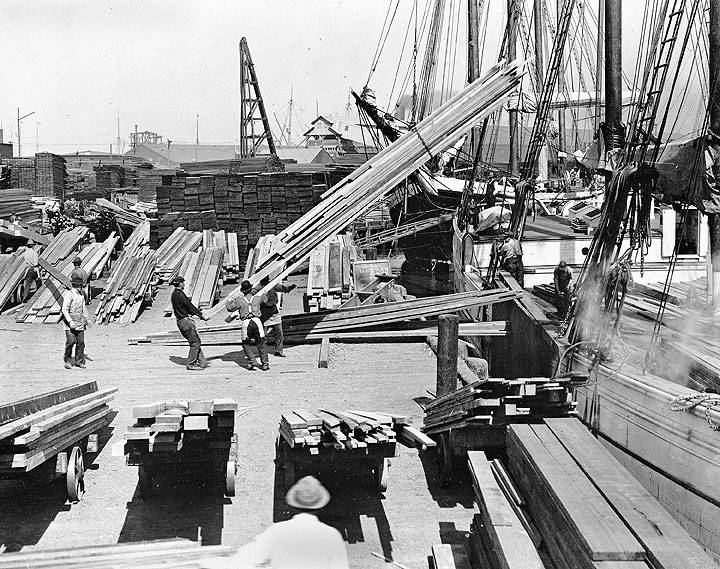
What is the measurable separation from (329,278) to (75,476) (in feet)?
41.5

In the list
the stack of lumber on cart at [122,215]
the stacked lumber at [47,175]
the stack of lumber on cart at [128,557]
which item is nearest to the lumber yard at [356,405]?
the stack of lumber on cart at [128,557]

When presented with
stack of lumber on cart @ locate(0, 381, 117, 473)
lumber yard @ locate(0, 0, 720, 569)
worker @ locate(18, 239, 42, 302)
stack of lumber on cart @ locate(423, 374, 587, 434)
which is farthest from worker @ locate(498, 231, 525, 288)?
worker @ locate(18, 239, 42, 302)

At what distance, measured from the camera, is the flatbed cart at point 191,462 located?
784 cm

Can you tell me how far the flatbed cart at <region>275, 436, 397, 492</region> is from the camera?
7844mm

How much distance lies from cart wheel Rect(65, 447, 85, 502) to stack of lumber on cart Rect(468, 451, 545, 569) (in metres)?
4.10

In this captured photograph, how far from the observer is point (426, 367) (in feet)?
49.2

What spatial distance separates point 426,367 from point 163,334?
5.60 metres

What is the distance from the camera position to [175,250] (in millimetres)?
24656

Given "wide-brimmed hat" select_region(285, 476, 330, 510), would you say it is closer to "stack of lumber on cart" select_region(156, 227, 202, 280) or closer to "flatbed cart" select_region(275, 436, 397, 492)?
"flatbed cart" select_region(275, 436, 397, 492)

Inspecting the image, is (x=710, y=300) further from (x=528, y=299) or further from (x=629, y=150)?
(x=528, y=299)

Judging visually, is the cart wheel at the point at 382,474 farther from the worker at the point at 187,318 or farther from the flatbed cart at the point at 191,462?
the worker at the point at 187,318

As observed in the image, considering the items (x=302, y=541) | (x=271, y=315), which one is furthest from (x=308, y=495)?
(x=271, y=315)

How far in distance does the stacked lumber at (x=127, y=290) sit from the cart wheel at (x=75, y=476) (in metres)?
10.8

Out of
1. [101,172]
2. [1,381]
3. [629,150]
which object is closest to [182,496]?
[1,381]
